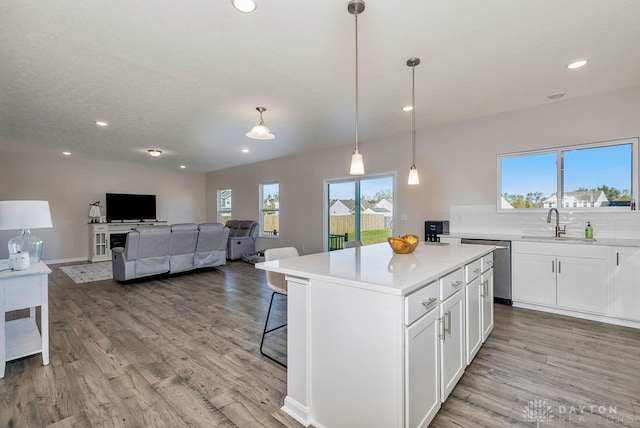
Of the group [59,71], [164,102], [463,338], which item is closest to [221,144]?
[164,102]

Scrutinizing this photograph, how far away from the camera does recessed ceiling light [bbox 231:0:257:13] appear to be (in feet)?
6.12

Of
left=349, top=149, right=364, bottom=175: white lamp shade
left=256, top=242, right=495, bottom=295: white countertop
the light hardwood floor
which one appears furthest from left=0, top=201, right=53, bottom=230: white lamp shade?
left=349, top=149, right=364, bottom=175: white lamp shade

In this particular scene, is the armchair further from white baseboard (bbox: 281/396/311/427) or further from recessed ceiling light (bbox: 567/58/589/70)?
recessed ceiling light (bbox: 567/58/589/70)

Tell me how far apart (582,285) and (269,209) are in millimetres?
6290

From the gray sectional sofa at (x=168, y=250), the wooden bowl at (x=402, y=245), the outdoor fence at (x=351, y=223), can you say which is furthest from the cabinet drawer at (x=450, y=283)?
the gray sectional sofa at (x=168, y=250)

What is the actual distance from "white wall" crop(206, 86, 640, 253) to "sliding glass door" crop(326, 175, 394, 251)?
217 mm

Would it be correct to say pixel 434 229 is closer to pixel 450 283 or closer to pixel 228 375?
pixel 450 283

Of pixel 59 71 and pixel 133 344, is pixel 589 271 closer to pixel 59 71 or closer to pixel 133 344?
pixel 133 344

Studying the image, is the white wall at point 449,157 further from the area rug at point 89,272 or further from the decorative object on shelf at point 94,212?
the decorative object on shelf at point 94,212

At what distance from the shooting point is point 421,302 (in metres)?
1.47

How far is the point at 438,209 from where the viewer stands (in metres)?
4.66

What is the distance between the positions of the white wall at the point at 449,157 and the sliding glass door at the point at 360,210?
22 centimetres

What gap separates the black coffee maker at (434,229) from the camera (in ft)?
14.2

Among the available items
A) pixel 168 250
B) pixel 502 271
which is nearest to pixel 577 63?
pixel 502 271
